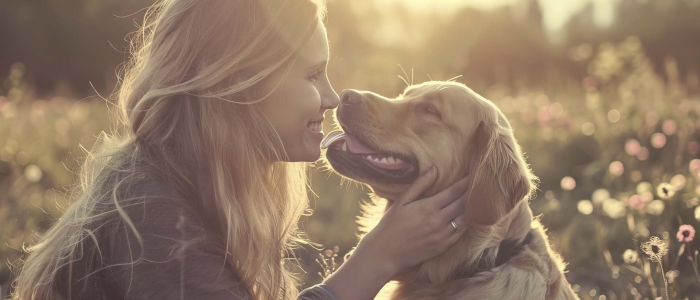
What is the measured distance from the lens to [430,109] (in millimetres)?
3189

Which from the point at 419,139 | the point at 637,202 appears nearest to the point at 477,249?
the point at 419,139

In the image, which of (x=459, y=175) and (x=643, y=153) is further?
(x=643, y=153)

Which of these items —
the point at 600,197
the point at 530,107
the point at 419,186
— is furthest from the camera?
the point at 530,107

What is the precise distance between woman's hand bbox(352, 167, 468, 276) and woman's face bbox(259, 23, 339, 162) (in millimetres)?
447

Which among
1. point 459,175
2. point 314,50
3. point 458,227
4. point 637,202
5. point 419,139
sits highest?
point 314,50

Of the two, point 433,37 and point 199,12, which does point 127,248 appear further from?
point 433,37

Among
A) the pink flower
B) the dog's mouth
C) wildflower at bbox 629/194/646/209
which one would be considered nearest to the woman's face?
the dog's mouth

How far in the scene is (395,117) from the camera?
3.17m

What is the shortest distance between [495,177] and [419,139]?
47cm

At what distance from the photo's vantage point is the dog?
275 centimetres

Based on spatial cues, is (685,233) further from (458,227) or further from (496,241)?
(458,227)

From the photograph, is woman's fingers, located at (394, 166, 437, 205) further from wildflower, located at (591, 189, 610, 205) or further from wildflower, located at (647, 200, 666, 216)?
wildflower, located at (591, 189, 610, 205)

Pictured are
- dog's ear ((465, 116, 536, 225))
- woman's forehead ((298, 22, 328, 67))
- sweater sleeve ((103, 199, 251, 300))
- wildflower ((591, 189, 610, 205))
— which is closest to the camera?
sweater sleeve ((103, 199, 251, 300))

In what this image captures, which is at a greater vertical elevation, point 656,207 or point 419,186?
point 419,186
